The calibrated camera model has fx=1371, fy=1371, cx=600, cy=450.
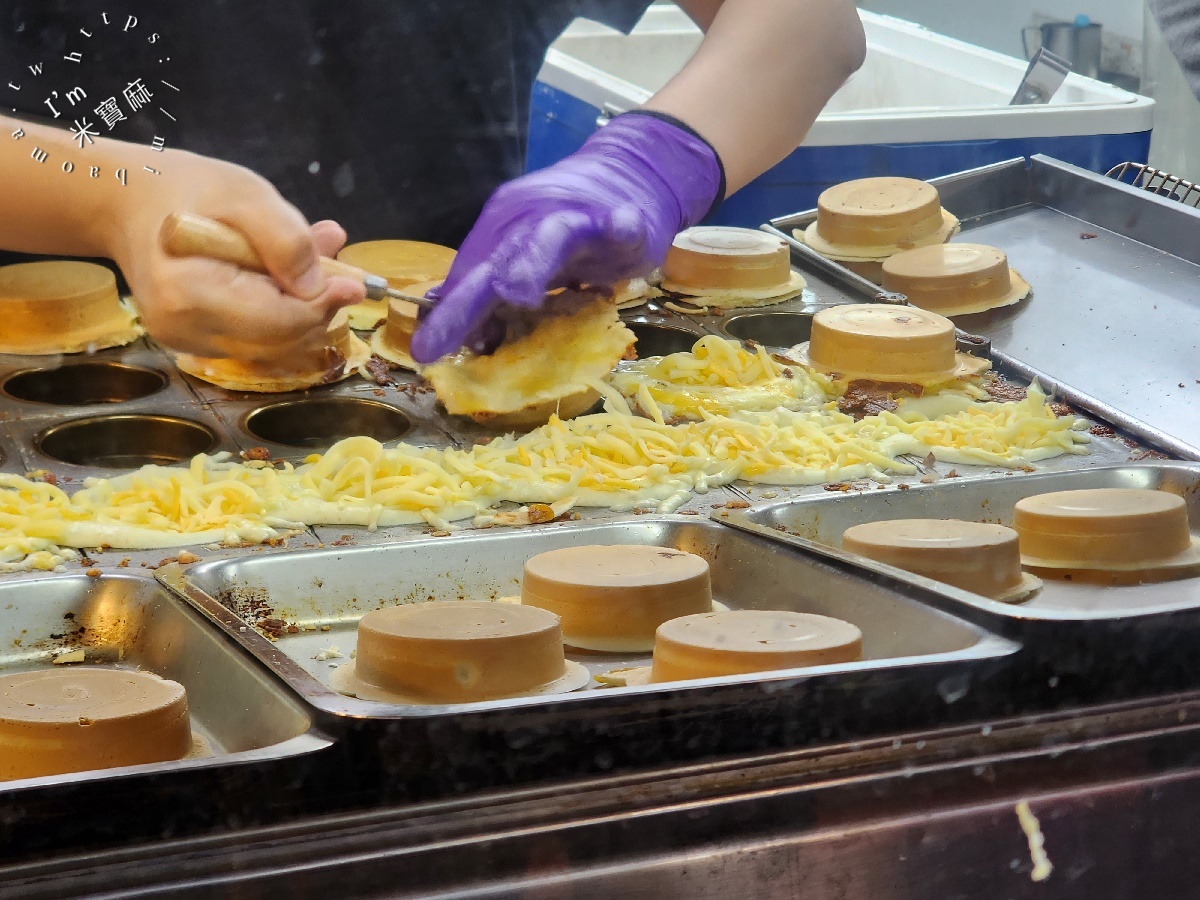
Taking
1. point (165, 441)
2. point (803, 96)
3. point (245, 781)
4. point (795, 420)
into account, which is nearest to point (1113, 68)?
point (803, 96)

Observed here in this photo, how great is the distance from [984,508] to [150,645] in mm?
1200

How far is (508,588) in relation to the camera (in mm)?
1793

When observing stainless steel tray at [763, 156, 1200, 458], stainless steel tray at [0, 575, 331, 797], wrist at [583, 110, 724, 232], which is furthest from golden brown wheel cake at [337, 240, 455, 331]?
stainless steel tray at [0, 575, 331, 797]

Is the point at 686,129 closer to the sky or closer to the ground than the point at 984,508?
closer to the sky

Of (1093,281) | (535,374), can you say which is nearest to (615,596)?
(535,374)

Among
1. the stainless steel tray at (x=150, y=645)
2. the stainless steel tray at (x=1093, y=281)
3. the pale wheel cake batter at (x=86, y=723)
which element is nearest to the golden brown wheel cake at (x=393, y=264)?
the stainless steel tray at (x=1093, y=281)

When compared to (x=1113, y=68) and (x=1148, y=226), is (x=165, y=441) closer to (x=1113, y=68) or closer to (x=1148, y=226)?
(x=1148, y=226)

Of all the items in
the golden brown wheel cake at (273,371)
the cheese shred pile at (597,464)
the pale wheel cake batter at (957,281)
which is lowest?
the cheese shred pile at (597,464)

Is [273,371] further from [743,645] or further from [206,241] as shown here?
[743,645]

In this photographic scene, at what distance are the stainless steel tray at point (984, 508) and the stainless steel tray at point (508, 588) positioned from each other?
6 cm

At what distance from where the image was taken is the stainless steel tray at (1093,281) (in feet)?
8.23

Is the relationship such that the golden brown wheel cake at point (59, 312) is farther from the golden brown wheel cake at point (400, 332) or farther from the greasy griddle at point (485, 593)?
the golden brown wheel cake at point (400, 332)

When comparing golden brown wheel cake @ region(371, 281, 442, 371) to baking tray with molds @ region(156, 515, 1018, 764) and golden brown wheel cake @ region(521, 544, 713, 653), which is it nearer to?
baking tray with molds @ region(156, 515, 1018, 764)

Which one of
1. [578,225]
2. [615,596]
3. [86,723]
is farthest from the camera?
[578,225]
